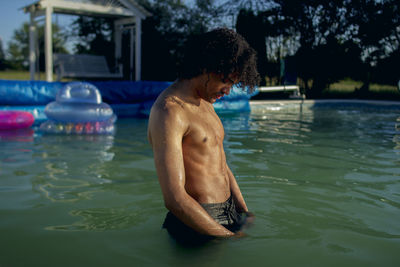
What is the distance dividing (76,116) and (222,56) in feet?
17.8

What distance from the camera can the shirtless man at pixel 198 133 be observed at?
166 cm

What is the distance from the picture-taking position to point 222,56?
1.70 m

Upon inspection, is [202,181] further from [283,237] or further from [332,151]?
[332,151]

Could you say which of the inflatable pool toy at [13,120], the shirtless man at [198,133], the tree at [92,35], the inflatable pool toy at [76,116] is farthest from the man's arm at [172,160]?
the tree at [92,35]

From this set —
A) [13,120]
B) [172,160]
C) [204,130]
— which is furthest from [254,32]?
[172,160]

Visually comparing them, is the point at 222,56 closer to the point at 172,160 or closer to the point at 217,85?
the point at 217,85

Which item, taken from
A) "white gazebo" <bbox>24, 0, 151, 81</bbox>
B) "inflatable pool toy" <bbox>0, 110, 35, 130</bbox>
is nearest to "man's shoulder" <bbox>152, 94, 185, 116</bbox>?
"inflatable pool toy" <bbox>0, 110, 35, 130</bbox>

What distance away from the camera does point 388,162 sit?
15.0ft

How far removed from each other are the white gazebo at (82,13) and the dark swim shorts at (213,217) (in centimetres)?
1014

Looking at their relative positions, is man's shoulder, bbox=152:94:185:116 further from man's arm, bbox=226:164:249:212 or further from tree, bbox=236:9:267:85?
tree, bbox=236:9:267:85

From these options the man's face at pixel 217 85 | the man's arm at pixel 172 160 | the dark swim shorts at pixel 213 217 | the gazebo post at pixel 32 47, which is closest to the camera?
the man's arm at pixel 172 160

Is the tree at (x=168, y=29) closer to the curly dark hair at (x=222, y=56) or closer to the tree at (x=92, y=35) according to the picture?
the tree at (x=92, y=35)

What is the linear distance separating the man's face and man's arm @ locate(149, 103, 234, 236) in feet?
0.65

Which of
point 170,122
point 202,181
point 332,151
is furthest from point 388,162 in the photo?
point 170,122
